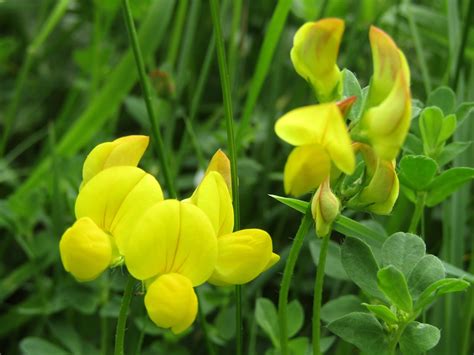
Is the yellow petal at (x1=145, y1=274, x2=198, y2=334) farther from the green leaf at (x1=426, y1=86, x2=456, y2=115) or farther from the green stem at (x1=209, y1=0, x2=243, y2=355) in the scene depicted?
the green leaf at (x1=426, y1=86, x2=456, y2=115)

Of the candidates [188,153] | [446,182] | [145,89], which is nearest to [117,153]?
[145,89]

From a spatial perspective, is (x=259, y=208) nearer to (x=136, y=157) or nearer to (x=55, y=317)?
(x=55, y=317)

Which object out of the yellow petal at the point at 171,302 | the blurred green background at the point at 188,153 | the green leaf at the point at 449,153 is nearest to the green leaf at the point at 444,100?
the green leaf at the point at 449,153

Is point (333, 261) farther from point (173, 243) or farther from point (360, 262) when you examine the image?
point (173, 243)

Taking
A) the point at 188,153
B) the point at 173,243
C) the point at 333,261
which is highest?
the point at 173,243

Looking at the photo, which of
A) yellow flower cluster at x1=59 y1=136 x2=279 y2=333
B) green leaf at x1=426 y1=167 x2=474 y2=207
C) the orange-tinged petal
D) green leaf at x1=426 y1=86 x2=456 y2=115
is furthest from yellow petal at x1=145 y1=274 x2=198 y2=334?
green leaf at x1=426 y1=86 x2=456 y2=115

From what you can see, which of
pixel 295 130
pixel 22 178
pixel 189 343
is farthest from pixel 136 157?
pixel 22 178

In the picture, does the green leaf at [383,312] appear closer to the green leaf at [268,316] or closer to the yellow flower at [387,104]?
the yellow flower at [387,104]
